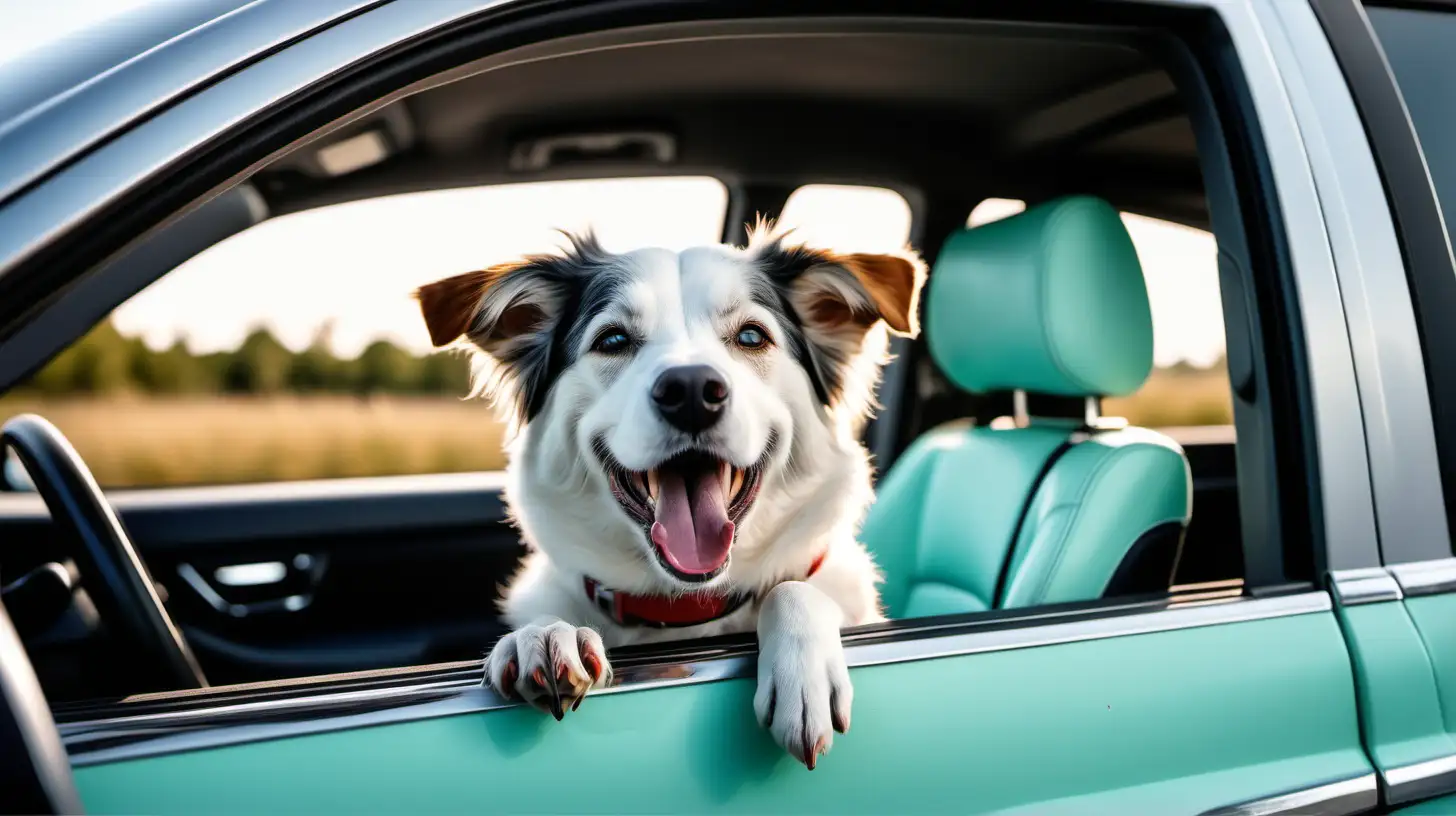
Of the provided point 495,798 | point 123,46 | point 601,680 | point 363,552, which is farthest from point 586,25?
point 363,552

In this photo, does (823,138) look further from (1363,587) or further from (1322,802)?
(1322,802)

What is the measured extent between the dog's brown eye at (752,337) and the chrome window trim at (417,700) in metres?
0.91

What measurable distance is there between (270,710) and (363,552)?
235cm

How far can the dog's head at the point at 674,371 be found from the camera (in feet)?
6.04

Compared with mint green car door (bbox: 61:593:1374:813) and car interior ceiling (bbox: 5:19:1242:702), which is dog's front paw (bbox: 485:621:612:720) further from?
car interior ceiling (bbox: 5:19:1242:702)

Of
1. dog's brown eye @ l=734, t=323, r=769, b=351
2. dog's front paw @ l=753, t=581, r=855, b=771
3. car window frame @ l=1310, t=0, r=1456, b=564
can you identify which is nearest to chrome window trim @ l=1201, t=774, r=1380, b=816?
car window frame @ l=1310, t=0, r=1456, b=564

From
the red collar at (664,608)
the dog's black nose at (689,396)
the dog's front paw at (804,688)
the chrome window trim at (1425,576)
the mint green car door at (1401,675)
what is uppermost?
the dog's black nose at (689,396)

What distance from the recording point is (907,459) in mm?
2949

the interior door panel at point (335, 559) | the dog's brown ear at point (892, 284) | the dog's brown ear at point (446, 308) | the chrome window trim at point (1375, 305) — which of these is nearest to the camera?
the chrome window trim at point (1375, 305)

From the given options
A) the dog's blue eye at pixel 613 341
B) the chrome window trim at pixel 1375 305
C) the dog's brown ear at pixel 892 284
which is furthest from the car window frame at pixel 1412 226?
the dog's blue eye at pixel 613 341

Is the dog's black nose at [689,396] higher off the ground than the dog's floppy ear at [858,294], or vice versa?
the dog's floppy ear at [858,294]

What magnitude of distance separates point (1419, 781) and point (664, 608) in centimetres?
116

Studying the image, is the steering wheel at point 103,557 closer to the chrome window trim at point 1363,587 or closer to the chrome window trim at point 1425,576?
the chrome window trim at point 1363,587

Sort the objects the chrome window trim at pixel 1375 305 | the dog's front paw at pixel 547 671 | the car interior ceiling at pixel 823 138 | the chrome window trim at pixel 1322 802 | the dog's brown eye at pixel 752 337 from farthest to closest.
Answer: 1. the car interior ceiling at pixel 823 138
2. the dog's brown eye at pixel 752 337
3. the chrome window trim at pixel 1375 305
4. the chrome window trim at pixel 1322 802
5. the dog's front paw at pixel 547 671
